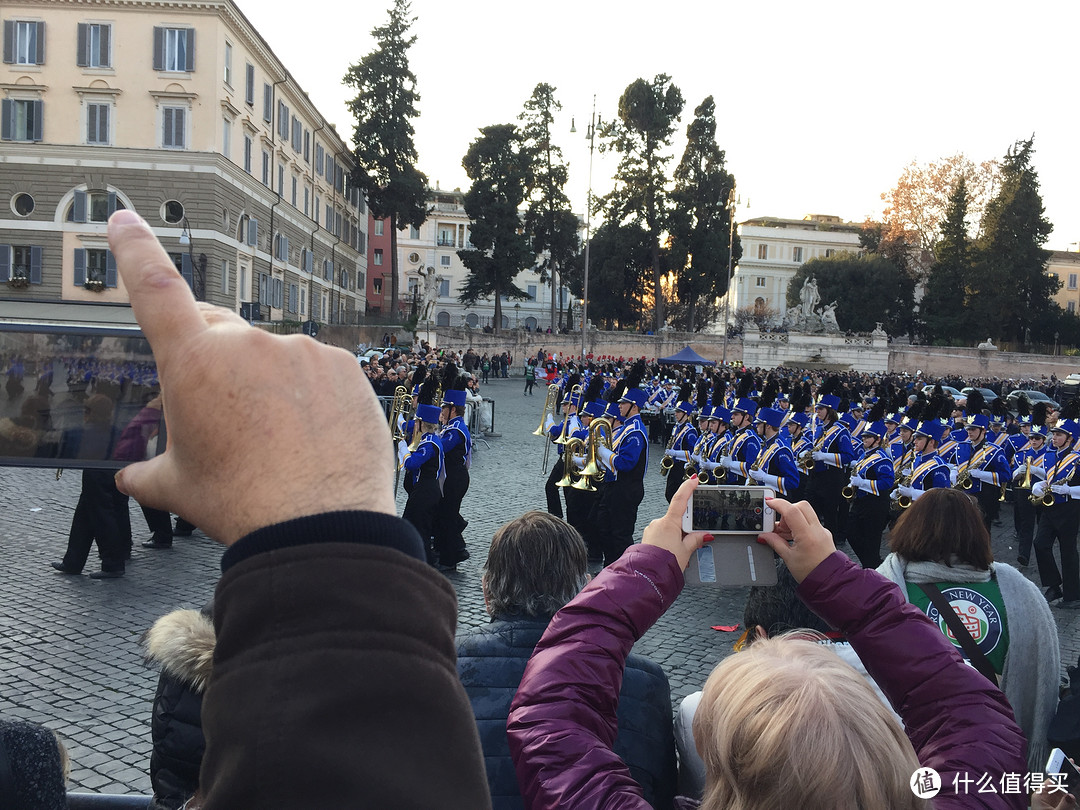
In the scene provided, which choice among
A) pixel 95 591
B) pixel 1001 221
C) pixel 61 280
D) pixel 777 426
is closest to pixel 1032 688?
pixel 95 591

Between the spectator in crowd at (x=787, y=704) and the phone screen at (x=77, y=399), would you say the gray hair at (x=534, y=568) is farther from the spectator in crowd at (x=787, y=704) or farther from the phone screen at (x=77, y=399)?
the phone screen at (x=77, y=399)

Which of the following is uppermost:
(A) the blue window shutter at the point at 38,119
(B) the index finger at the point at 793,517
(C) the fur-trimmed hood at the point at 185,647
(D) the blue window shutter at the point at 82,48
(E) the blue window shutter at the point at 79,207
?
(D) the blue window shutter at the point at 82,48

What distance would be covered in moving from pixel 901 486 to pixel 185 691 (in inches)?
385

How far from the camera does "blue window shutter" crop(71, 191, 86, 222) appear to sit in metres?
36.4

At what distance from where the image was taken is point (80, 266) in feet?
119

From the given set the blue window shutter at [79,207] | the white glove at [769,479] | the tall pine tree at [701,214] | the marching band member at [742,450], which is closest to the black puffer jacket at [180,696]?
the white glove at [769,479]

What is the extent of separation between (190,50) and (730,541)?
39.6 meters

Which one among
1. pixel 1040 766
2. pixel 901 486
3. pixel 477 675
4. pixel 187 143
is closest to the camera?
pixel 477 675

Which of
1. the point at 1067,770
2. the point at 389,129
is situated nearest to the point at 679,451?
the point at 1067,770

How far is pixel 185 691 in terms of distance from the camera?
2738 millimetres

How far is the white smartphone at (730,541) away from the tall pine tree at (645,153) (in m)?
60.6

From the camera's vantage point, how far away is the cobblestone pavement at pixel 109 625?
5309 mm

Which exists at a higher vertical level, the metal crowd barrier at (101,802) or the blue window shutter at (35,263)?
the blue window shutter at (35,263)

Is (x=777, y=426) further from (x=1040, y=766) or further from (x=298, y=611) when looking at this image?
(x=298, y=611)
